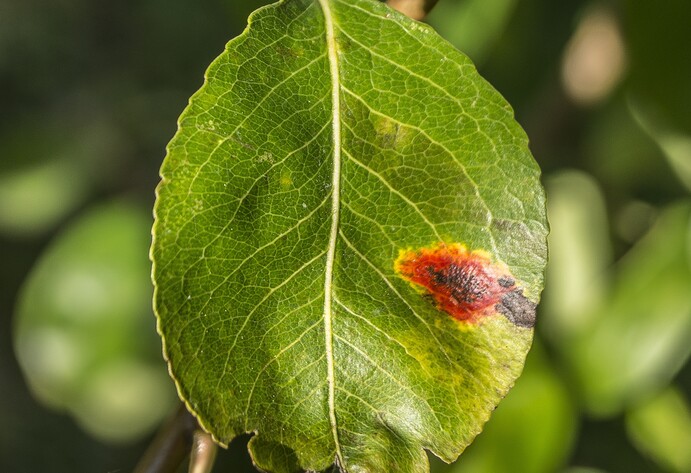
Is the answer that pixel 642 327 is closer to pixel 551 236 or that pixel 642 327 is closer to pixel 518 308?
pixel 551 236

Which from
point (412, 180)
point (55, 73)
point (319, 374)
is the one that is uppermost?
point (412, 180)

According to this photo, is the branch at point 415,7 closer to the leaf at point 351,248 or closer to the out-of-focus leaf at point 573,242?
the leaf at point 351,248

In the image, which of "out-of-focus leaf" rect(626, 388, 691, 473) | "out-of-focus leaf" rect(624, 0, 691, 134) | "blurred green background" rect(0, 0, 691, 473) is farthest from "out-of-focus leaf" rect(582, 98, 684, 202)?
"out-of-focus leaf" rect(626, 388, 691, 473)

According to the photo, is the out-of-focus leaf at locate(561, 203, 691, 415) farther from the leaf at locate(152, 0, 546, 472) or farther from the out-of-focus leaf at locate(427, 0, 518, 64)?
the leaf at locate(152, 0, 546, 472)

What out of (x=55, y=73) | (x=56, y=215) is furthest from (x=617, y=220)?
(x=55, y=73)

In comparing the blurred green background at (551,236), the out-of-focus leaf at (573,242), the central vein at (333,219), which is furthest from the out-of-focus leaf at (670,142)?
the central vein at (333,219)

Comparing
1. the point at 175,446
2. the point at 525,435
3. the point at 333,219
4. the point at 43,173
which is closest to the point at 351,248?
the point at 333,219

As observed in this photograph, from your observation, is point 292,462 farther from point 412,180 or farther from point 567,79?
point 567,79
